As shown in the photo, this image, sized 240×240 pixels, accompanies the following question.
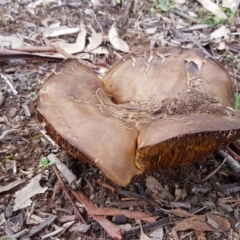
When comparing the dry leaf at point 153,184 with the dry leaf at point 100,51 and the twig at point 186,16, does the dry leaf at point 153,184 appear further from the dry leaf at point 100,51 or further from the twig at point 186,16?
the twig at point 186,16

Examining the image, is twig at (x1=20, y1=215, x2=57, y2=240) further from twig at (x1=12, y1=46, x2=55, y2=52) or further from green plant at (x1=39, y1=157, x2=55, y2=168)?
twig at (x1=12, y1=46, x2=55, y2=52)

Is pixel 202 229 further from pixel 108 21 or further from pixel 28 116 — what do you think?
pixel 108 21

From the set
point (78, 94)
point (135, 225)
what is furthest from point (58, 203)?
point (78, 94)

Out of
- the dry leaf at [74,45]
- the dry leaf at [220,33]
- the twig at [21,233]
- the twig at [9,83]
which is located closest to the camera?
the twig at [21,233]

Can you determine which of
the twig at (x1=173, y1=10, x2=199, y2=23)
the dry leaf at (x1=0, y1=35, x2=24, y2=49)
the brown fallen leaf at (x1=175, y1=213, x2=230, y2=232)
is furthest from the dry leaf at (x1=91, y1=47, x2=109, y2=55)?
the brown fallen leaf at (x1=175, y1=213, x2=230, y2=232)

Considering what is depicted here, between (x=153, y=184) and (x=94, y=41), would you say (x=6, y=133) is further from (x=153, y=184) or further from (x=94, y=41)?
(x=94, y=41)

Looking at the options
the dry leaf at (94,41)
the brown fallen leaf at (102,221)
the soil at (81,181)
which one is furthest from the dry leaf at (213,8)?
the brown fallen leaf at (102,221)

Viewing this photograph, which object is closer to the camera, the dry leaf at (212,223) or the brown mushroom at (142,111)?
the brown mushroom at (142,111)
